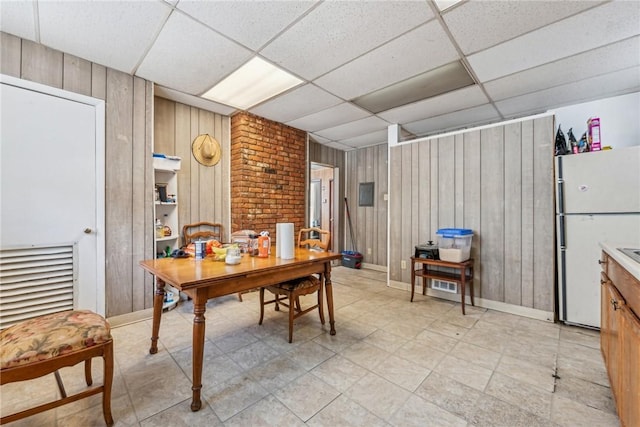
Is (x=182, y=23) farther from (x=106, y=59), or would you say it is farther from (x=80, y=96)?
(x=80, y=96)

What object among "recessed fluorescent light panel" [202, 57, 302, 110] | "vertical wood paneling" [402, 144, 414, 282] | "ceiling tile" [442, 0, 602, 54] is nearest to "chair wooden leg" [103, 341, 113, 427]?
"recessed fluorescent light panel" [202, 57, 302, 110]

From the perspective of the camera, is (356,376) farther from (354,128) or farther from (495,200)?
(354,128)

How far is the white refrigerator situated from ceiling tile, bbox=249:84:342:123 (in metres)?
2.63

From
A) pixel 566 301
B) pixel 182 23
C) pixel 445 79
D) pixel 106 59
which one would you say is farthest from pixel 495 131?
pixel 106 59

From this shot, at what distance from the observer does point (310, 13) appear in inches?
72.6

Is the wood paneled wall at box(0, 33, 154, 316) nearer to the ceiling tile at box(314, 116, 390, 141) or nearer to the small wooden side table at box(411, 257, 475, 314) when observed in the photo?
the ceiling tile at box(314, 116, 390, 141)

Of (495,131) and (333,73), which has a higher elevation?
(333,73)

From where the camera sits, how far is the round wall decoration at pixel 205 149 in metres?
3.50

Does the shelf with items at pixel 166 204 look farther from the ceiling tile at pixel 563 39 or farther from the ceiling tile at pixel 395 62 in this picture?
the ceiling tile at pixel 563 39

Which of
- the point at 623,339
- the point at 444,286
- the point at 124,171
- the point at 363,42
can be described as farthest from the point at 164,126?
the point at 623,339

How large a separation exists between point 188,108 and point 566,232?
459 centimetres

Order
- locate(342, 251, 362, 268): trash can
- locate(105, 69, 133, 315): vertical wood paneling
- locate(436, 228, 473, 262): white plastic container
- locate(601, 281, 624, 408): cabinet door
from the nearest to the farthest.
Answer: locate(601, 281, 624, 408): cabinet door < locate(105, 69, 133, 315): vertical wood paneling < locate(436, 228, 473, 262): white plastic container < locate(342, 251, 362, 268): trash can

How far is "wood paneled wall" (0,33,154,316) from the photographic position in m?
2.45

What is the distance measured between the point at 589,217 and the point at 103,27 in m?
4.55
